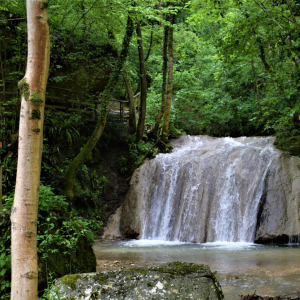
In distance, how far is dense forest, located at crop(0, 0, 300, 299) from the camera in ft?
17.2

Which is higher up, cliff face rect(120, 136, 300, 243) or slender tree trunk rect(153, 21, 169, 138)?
slender tree trunk rect(153, 21, 169, 138)

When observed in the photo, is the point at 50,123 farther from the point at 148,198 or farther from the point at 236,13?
the point at 236,13

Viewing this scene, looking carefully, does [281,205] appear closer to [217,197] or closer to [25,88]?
[217,197]

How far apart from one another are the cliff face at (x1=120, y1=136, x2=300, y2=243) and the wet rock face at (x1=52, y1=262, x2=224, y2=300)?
7.46 meters

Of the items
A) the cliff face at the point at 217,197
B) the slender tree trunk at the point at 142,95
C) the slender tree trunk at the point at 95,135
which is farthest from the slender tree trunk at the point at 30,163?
the slender tree trunk at the point at 142,95

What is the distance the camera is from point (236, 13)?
12.5m

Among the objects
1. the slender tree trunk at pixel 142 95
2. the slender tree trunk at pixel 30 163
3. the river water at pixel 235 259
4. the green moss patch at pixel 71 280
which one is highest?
the slender tree trunk at pixel 142 95

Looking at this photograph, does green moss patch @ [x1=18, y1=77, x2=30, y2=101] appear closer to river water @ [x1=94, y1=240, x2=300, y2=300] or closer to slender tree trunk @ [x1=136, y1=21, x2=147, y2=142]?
river water @ [x1=94, y1=240, x2=300, y2=300]

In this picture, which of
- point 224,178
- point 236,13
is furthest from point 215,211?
point 236,13

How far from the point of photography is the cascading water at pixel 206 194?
10.5 meters

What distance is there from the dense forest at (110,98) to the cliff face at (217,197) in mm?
1043

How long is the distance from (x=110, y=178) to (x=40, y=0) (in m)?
11.3

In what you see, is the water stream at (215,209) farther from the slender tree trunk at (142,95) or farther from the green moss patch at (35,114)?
the green moss patch at (35,114)

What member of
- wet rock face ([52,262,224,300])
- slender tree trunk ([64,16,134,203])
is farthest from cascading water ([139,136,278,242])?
wet rock face ([52,262,224,300])
